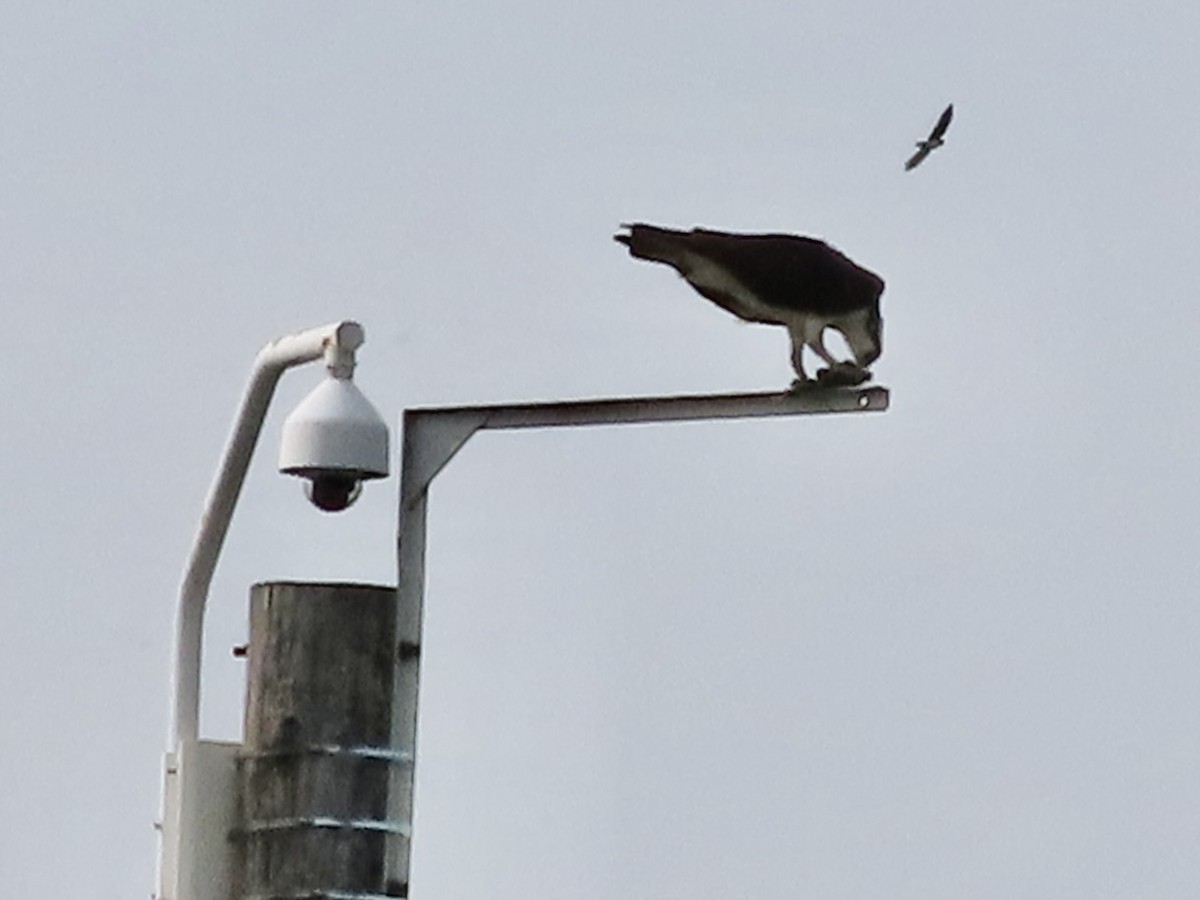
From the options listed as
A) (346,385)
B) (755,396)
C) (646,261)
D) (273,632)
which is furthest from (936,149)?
(273,632)

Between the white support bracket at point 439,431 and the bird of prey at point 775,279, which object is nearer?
the white support bracket at point 439,431

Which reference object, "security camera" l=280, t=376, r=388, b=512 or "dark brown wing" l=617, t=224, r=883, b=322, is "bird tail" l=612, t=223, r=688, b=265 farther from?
"security camera" l=280, t=376, r=388, b=512

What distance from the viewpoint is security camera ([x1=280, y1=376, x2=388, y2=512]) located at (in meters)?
6.27

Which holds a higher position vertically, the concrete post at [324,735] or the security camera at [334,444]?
the security camera at [334,444]

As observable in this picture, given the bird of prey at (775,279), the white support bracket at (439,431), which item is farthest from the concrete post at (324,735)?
the bird of prey at (775,279)

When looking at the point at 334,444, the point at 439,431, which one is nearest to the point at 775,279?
the point at 439,431

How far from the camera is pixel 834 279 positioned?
7867 mm

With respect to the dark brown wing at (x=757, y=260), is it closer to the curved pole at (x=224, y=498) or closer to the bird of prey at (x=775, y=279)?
the bird of prey at (x=775, y=279)

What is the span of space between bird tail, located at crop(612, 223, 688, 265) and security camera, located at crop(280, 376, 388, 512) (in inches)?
52.7

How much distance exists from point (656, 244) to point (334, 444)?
58.1 inches

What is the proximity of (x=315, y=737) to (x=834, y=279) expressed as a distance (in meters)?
2.51

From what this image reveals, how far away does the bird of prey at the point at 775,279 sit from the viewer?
24.5ft

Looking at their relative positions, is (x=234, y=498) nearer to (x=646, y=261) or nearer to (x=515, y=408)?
(x=515, y=408)

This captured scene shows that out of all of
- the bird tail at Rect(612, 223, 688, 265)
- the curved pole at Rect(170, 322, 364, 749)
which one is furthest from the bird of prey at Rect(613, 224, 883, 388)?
the curved pole at Rect(170, 322, 364, 749)
